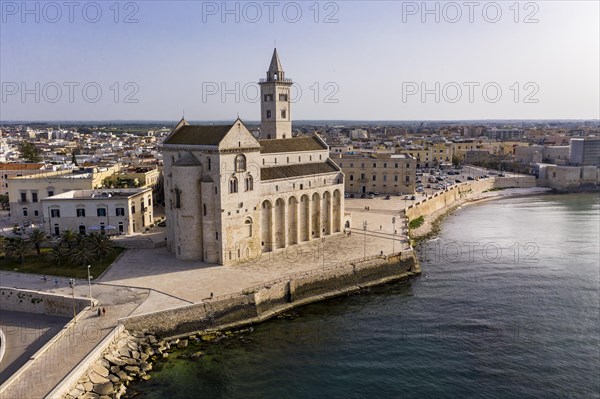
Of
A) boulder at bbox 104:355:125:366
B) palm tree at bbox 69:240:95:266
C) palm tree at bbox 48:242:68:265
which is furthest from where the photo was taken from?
palm tree at bbox 48:242:68:265

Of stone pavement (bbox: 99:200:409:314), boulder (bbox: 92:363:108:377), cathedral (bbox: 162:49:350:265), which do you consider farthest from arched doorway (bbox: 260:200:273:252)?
boulder (bbox: 92:363:108:377)

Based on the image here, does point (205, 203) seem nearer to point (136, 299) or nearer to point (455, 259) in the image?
point (136, 299)

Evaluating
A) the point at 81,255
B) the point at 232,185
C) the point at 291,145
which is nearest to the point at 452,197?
the point at 291,145

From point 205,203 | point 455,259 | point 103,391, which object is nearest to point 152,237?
point 205,203

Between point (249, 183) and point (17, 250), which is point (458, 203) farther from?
point (17, 250)

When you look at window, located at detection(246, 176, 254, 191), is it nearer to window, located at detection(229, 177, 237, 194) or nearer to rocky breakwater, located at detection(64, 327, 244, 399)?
window, located at detection(229, 177, 237, 194)
